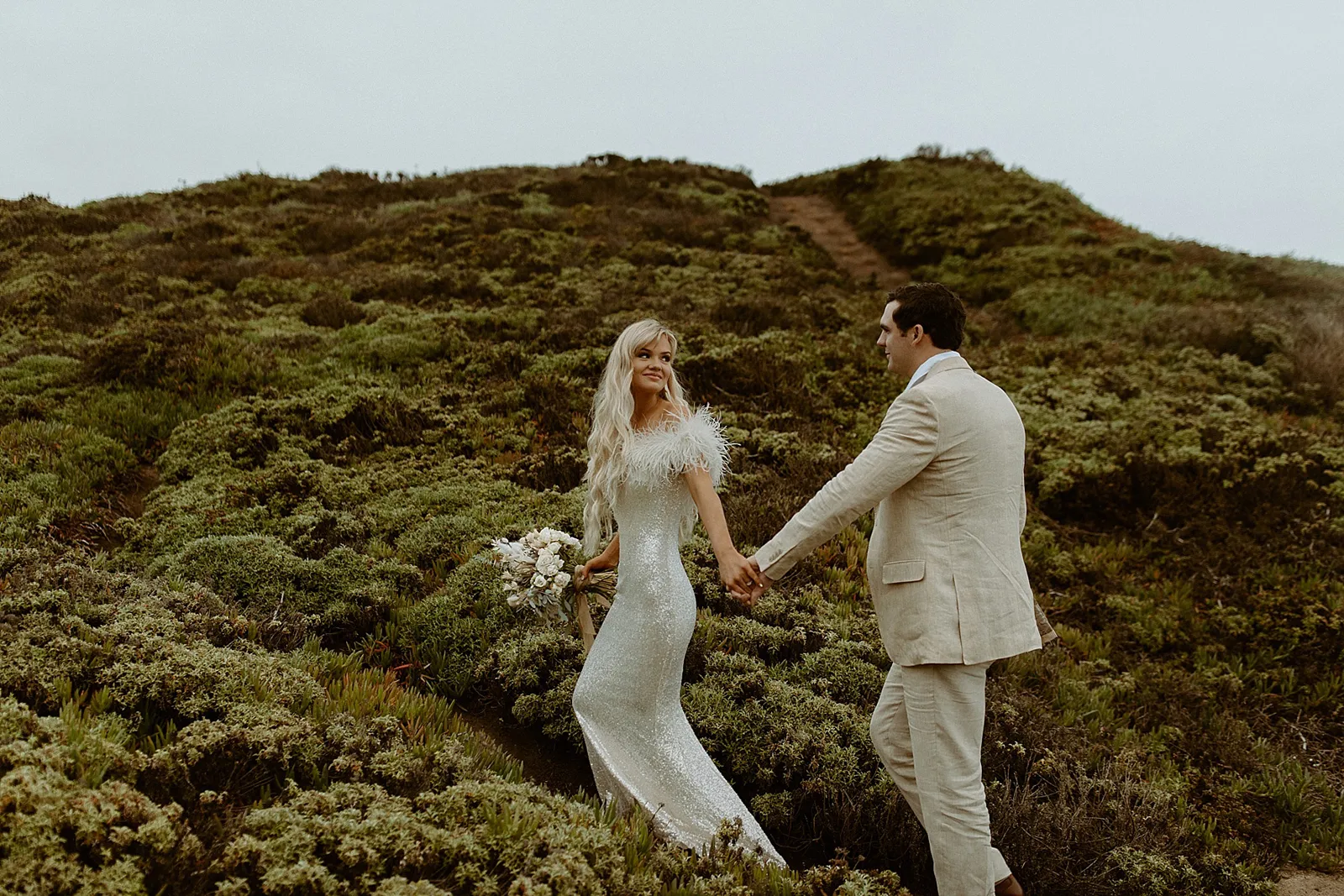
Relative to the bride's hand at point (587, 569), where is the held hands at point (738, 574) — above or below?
above

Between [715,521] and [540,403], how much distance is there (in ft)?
20.8

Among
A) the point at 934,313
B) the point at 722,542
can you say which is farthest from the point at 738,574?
the point at 934,313

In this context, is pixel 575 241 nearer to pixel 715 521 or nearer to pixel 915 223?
pixel 915 223

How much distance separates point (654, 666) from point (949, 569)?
1.49 meters

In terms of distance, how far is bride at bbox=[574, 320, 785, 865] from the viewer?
400 cm

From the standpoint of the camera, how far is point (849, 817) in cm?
436

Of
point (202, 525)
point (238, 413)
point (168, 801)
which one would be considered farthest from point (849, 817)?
point (238, 413)

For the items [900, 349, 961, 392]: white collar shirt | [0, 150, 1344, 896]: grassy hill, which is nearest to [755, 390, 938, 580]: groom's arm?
[900, 349, 961, 392]: white collar shirt

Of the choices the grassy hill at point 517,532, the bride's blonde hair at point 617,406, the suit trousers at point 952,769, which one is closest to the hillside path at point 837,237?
the grassy hill at point 517,532

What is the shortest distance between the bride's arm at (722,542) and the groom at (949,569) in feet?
1.24

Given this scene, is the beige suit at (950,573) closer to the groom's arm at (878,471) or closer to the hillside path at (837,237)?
the groom's arm at (878,471)

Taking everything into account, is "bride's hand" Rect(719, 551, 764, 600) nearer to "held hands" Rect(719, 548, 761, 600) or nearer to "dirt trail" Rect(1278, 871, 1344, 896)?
"held hands" Rect(719, 548, 761, 600)

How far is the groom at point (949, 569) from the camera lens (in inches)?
134

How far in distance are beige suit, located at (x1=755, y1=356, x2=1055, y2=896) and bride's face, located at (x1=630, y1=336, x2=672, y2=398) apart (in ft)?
3.73
